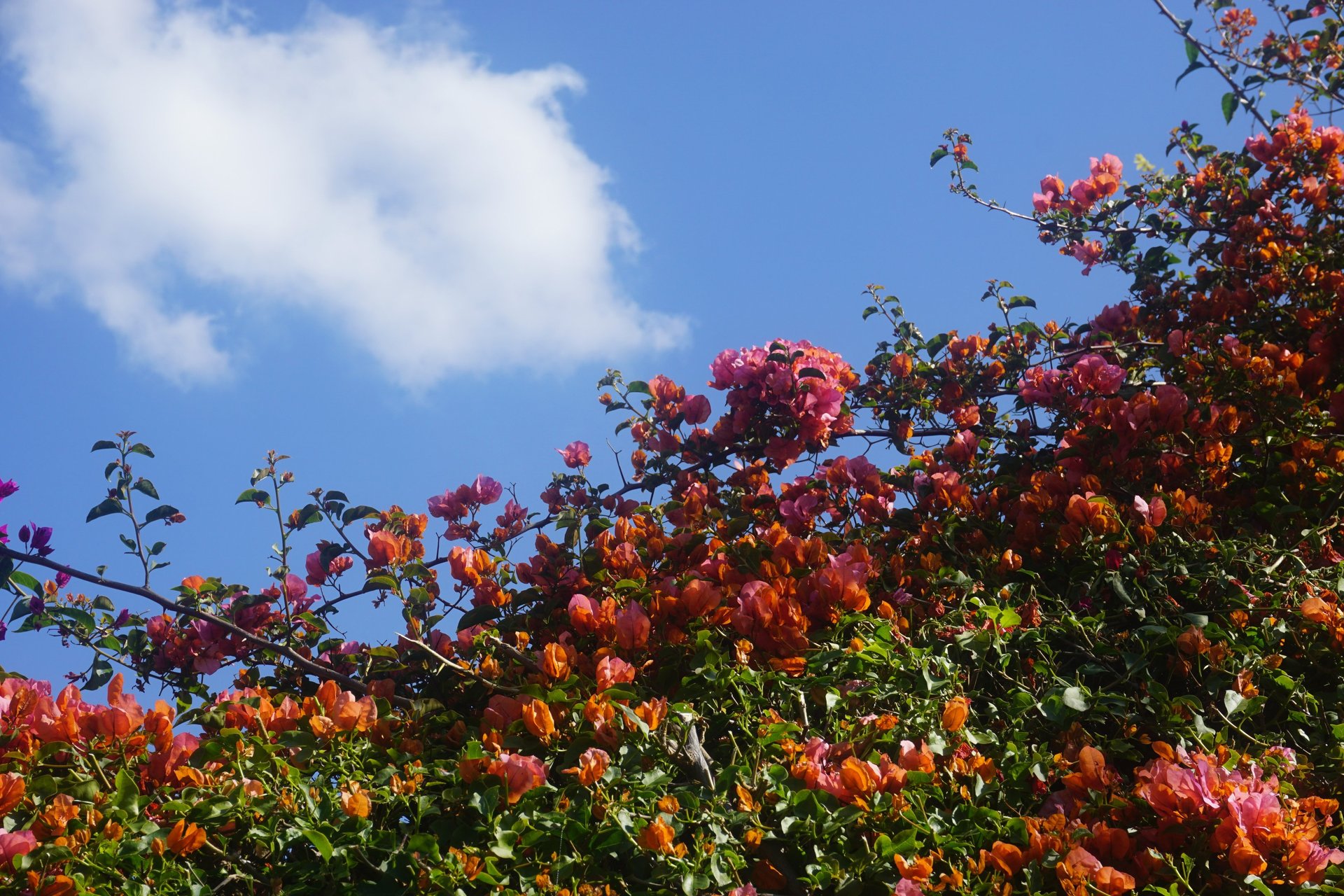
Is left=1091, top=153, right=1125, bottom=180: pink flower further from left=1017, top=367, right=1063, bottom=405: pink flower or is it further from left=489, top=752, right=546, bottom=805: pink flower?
left=489, top=752, right=546, bottom=805: pink flower

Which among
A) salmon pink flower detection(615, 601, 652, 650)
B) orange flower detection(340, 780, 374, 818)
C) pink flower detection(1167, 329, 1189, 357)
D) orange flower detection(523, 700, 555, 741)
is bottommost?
orange flower detection(340, 780, 374, 818)

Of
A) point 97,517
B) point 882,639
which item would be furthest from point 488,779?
point 97,517

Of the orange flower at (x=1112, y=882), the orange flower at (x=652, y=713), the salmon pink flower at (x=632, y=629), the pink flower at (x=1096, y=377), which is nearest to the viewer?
the orange flower at (x=1112, y=882)

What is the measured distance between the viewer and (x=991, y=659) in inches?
93.3

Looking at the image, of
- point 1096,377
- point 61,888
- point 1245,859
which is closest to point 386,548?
point 61,888

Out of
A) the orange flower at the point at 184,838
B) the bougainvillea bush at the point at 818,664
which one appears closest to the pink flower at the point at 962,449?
the bougainvillea bush at the point at 818,664

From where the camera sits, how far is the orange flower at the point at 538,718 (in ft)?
6.36

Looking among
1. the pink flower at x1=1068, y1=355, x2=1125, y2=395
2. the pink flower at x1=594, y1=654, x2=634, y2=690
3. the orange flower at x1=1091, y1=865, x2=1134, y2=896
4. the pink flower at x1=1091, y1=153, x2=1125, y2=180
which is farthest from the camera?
the pink flower at x1=1091, y1=153, x2=1125, y2=180

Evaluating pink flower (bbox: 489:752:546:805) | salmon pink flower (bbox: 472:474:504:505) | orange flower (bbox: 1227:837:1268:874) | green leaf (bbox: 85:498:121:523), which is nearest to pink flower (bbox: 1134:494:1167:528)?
orange flower (bbox: 1227:837:1268:874)

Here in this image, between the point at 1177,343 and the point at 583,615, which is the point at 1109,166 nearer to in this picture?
the point at 1177,343

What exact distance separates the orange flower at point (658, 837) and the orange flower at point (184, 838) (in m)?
0.77

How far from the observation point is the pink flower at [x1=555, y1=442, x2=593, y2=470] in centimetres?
362

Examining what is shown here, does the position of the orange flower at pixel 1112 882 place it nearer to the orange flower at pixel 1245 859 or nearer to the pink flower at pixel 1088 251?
the orange flower at pixel 1245 859

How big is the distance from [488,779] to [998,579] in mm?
1536
